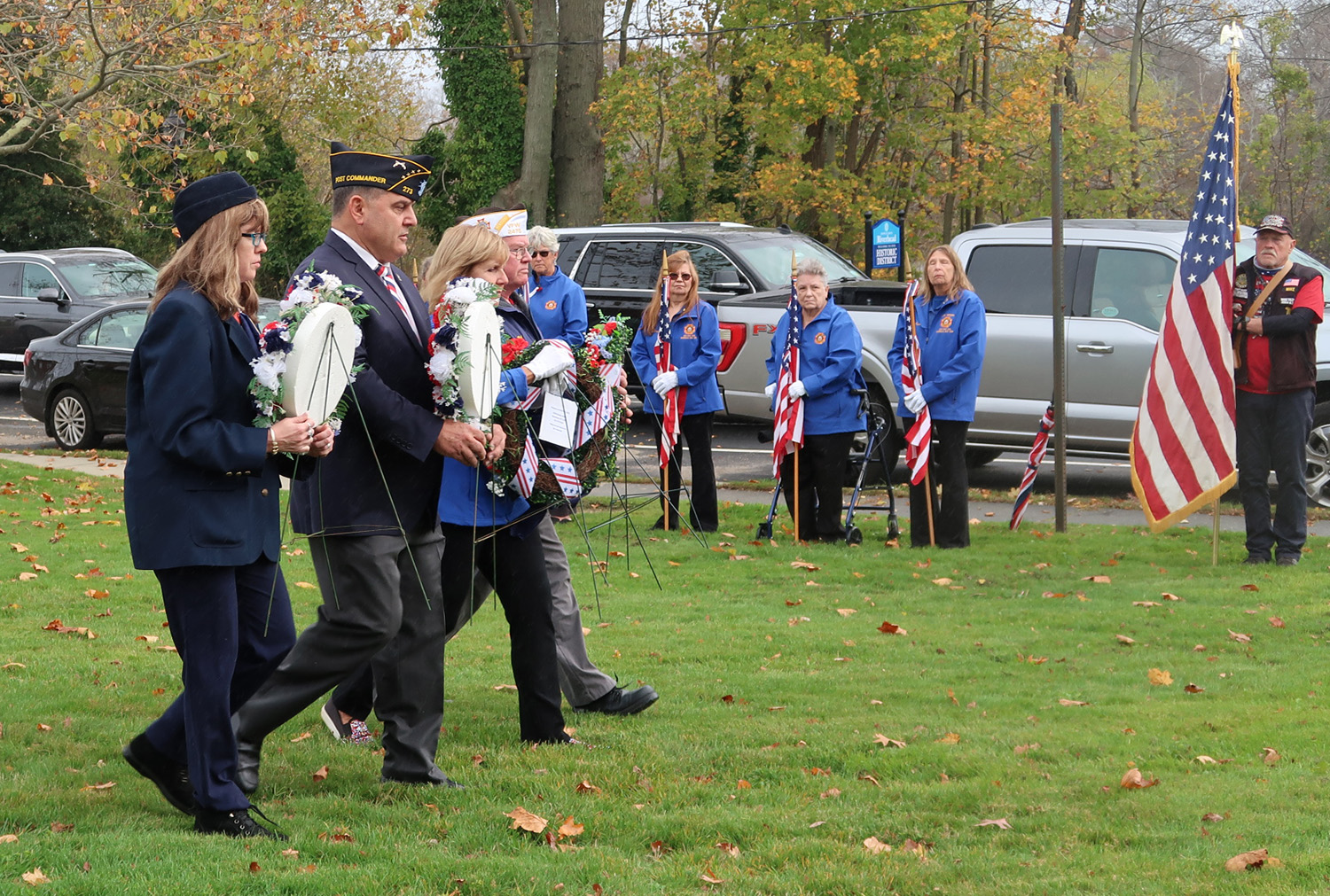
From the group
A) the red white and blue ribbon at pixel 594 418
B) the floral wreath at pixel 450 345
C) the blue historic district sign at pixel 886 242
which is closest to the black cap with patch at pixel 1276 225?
the red white and blue ribbon at pixel 594 418

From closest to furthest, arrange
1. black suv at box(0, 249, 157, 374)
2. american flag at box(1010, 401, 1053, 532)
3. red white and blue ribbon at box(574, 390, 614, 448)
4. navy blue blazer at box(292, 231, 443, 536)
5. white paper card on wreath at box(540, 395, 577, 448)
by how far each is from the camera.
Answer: navy blue blazer at box(292, 231, 443, 536) < white paper card on wreath at box(540, 395, 577, 448) < red white and blue ribbon at box(574, 390, 614, 448) < american flag at box(1010, 401, 1053, 532) < black suv at box(0, 249, 157, 374)

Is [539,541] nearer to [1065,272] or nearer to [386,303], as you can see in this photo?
[386,303]

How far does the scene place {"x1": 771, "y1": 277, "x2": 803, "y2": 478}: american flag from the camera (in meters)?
10.9

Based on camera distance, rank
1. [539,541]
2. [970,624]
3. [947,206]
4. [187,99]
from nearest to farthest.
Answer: [539,541] < [970,624] < [187,99] < [947,206]

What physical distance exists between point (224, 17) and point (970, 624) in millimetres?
9850

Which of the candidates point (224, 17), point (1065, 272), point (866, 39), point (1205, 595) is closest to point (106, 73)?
point (224, 17)

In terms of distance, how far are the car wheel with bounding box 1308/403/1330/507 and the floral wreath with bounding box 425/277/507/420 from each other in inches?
354

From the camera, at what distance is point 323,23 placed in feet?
56.6

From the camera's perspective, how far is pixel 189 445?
4.32 metres

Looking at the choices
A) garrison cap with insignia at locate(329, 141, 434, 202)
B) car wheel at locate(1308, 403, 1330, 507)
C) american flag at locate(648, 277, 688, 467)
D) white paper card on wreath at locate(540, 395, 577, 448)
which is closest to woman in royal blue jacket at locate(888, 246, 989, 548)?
american flag at locate(648, 277, 688, 467)

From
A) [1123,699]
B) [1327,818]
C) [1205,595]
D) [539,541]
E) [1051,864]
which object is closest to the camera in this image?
[1051,864]

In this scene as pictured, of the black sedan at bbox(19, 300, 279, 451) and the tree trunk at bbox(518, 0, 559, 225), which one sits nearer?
the black sedan at bbox(19, 300, 279, 451)

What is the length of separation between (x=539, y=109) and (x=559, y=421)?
23.0 metres

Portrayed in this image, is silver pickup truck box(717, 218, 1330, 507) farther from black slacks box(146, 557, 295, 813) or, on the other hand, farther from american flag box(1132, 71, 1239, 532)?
black slacks box(146, 557, 295, 813)
